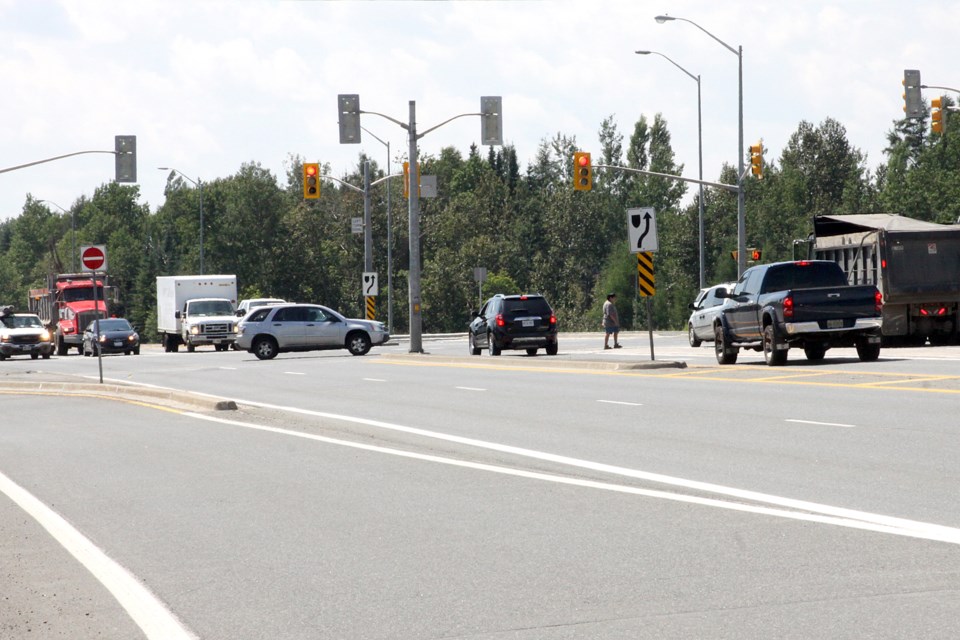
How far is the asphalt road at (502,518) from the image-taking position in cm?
694

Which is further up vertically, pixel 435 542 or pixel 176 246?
pixel 176 246

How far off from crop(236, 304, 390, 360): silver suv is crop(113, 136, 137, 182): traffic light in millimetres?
6153

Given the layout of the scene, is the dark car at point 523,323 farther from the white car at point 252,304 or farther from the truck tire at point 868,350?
the white car at point 252,304

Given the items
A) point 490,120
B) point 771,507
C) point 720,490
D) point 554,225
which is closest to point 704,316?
point 490,120

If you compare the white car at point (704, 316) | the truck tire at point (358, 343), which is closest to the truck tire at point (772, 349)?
the white car at point (704, 316)

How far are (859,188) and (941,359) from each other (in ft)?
271

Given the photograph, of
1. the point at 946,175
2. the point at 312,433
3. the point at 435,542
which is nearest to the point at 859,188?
the point at 946,175

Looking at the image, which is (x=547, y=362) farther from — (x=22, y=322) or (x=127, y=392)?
(x=22, y=322)

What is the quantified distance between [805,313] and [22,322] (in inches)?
1480

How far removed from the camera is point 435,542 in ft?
29.6

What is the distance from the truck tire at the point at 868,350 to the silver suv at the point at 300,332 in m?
19.1

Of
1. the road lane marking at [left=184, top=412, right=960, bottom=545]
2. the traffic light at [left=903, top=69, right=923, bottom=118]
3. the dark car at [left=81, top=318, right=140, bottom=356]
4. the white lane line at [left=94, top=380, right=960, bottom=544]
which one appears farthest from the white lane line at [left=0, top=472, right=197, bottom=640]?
the dark car at [left=81, top=318, right=140, bottom=356]

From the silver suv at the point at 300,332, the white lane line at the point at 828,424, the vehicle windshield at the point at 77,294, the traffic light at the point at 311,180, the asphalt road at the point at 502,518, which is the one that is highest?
the traffic light at the point at 311,180

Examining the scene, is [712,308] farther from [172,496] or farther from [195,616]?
[195,616]
